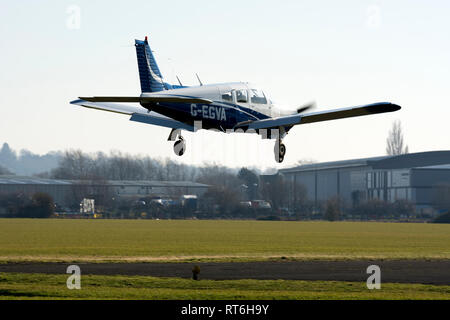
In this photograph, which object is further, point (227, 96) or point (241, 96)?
point (241, 96)

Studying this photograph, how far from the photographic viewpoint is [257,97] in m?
30.9

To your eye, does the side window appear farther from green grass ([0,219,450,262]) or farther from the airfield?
green grass ([0,219,450,262])

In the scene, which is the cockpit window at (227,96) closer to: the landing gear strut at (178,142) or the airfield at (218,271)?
the landing gear strut at (178,142)

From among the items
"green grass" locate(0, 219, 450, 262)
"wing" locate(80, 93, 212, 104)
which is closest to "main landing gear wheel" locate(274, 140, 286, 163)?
"wing" locate(80, 93, 212, 104)

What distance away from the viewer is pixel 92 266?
77688 millimetres

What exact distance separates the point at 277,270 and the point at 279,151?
155 feet

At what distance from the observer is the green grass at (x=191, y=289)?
50.1 metres

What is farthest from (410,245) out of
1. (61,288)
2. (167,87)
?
(167,87)

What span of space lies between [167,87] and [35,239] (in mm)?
107710

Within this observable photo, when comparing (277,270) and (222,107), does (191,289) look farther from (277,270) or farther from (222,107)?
(222,107)

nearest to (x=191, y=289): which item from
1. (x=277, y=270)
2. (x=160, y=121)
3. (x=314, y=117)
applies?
(x=277, y=270)

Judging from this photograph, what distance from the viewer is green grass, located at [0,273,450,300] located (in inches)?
1972
